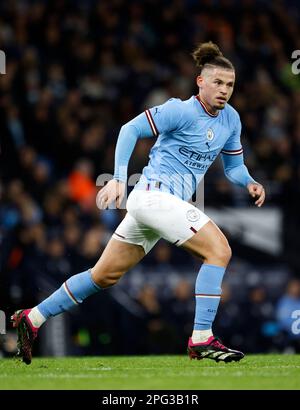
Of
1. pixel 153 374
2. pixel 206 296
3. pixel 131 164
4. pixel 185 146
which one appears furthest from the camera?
pixel 131 164

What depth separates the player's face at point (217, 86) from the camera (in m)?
7.97

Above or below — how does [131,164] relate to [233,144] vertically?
below

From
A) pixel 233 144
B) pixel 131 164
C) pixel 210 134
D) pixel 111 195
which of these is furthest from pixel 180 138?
pixel 131 164

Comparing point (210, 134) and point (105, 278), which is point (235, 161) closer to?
point (210, 134)

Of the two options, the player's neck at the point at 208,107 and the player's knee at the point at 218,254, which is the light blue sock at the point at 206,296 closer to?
the player's knee at the point at 218,254

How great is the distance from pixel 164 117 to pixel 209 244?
1.03 m

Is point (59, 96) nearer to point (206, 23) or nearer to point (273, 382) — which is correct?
point (206, 23)

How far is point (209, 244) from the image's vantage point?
767 centimetres

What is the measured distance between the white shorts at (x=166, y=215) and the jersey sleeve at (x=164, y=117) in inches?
19.5

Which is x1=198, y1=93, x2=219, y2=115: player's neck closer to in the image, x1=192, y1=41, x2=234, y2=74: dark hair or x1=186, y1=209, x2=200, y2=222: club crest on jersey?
x1=192, y1=41, x2=234, y2=74: dark hair

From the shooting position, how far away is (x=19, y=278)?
1193cm

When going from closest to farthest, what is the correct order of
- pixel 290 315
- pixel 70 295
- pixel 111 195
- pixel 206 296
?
pixel 111 195 < pixel 206 296 < pixel 70 295 < pixel 290 315

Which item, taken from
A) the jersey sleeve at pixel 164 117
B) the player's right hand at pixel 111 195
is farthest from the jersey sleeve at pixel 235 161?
the player's right hand at pixel 111 195
